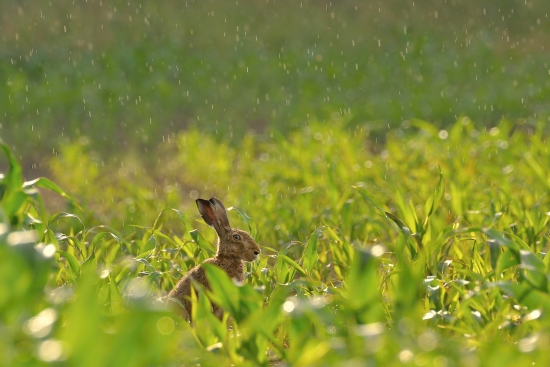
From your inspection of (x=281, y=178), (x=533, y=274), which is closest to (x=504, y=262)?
(x=533, y=274)

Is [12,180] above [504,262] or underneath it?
above

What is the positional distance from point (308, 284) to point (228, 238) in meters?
0.60

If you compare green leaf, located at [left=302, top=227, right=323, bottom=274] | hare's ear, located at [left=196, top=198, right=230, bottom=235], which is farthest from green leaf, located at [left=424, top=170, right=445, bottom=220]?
hare's ear, located at [left=196, top=198, right=230, bottom=235]

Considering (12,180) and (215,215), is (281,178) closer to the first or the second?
(215,215)

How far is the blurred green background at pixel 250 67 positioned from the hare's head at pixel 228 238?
5127mm

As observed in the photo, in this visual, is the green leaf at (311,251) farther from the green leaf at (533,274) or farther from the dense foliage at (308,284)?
the green leaf at (533,274)

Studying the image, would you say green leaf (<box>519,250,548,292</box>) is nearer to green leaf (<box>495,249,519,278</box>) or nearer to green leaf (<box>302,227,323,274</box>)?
green leaf (<box>495,249,519,278</box>)

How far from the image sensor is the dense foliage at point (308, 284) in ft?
6.18

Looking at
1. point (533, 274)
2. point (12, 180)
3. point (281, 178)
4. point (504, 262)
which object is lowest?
point (281, 178)

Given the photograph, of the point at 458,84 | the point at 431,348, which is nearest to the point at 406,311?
the point at 431,348

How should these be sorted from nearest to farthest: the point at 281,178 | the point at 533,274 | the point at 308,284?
the point at 533,274 < the point at 308,284 < the point at 281,178

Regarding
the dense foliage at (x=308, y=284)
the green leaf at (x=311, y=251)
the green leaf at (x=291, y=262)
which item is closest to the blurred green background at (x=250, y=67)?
the dense foliage at (x=308, y=284)

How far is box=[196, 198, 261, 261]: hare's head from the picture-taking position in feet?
11.8

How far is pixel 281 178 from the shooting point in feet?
22.7
